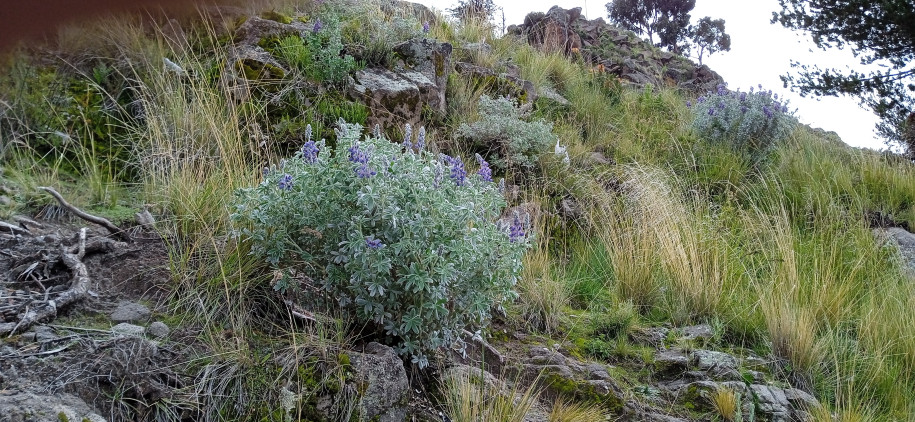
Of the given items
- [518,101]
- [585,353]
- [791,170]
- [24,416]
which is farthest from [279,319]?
[791,170]

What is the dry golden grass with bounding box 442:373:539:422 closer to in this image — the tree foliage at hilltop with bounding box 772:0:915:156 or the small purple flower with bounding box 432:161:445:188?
the small purple flower with bounding box 432:161:445:188

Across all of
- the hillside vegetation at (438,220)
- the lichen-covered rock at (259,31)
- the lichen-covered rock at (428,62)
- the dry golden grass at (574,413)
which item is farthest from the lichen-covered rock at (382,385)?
the lichen-covered rock at (428,62)

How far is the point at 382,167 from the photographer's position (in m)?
2.86

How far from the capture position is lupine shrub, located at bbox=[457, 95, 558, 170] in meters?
6.06

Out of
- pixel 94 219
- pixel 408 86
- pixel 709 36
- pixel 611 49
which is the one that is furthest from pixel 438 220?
pixel 709 36

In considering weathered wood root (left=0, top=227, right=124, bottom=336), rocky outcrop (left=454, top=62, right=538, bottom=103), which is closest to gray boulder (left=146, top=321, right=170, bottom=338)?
weathered wood root (left=0, top=227, right=124, bottom=336)

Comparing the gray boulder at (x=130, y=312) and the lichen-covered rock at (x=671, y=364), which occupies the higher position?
the gray boulder at (x=130, y=312)

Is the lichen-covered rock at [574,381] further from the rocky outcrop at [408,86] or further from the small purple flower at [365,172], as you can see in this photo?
the rocky outcrop at [408,86]

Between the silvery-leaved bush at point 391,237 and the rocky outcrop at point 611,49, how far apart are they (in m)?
8.22

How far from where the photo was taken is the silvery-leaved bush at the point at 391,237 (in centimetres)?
275

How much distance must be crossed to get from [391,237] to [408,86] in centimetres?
327

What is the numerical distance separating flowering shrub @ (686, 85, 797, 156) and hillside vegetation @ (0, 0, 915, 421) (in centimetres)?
4

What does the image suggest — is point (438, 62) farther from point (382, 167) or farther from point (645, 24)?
point (645, 24)

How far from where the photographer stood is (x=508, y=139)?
6.21 metres
